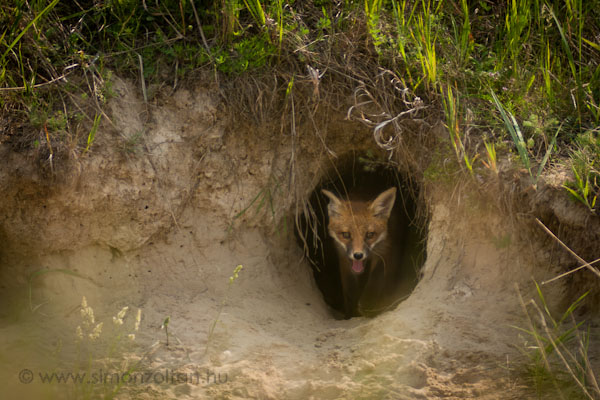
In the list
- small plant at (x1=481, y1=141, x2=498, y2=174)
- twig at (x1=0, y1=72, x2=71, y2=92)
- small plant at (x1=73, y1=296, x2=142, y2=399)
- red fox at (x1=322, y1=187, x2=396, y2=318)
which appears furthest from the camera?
red fox at (x1=322, y1=187, x2=396, y2=318)

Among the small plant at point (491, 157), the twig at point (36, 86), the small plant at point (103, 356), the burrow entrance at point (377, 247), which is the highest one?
the twig at point (36, 86)

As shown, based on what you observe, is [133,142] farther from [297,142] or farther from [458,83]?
[458,83]

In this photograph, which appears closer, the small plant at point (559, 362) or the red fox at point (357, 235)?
the small plant at point (559, 362)

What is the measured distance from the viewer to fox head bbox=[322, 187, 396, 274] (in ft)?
16.1

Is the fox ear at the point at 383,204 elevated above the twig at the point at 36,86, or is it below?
below

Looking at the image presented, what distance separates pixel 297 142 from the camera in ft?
13.0

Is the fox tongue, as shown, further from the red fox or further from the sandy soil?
the sandy soil

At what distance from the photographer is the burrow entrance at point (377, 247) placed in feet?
16.3

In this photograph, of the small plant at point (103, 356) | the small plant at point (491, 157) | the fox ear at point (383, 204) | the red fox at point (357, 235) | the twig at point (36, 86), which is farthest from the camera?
the red fox at point (357, 235)

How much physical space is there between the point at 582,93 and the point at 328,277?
3299 mm

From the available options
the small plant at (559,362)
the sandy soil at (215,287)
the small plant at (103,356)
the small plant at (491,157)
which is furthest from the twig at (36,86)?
the small plant at (559,362)

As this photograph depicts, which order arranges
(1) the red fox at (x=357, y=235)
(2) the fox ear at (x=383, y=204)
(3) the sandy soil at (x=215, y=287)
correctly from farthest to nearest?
(1) the red fox at (x=357, y=235) → (2) the fox ear at (x=383, y=204) → (3) the sandy soil at (x=215, y=287)

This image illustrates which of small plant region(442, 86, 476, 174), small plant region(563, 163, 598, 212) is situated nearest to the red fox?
small plant region(442, 86, 476, 174)

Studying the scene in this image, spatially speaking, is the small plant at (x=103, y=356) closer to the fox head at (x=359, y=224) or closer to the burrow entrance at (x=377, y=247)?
the burrow entrance at (x=377, y=247)
